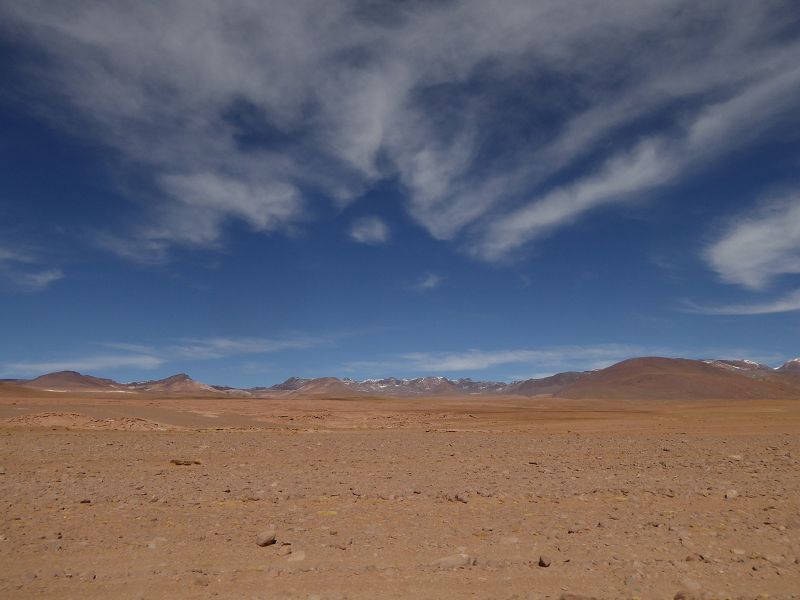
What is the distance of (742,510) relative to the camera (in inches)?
363

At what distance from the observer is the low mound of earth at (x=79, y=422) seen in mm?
27375

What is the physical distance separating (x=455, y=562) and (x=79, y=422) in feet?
87.5

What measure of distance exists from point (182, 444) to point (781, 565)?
691 inches

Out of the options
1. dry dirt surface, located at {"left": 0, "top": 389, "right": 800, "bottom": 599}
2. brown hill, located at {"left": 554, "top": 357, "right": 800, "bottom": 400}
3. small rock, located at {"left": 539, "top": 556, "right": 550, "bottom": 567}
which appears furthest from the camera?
Answer: brown hill, located at {"left": 554, "top": 357, "right": 800, "bottom": 400}

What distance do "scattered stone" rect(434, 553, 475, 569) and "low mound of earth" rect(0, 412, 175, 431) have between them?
2386 cm

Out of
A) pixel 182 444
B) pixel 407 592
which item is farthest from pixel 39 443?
pixel 407 592

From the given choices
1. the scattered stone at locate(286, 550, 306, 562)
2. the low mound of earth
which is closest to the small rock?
the scattered stone at locate(286, 550, 306, 562)

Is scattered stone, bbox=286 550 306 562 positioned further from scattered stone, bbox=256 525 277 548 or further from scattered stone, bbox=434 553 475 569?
scattered stone, bbox=434 553 475 569

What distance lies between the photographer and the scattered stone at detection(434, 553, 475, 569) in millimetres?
6680

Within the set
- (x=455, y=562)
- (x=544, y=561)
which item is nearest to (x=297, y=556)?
(x=455, y=562)

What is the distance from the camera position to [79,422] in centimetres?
2850

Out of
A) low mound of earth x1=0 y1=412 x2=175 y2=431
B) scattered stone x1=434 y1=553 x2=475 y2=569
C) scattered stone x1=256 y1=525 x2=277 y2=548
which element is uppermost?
low mound of earth x1=0 y1=412 x2=175 y2=431

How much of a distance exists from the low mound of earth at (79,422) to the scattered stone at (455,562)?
23.9 m

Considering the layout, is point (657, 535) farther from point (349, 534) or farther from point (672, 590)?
point (349, 534)
